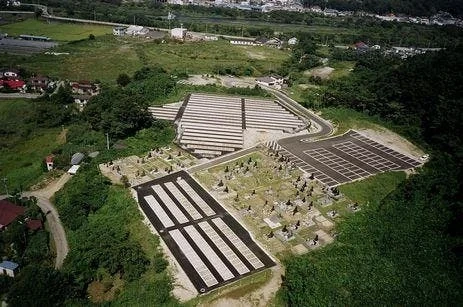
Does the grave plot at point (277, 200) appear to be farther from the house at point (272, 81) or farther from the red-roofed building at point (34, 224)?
the house at point (272, 81)

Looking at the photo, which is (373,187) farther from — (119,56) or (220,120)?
(119,56)

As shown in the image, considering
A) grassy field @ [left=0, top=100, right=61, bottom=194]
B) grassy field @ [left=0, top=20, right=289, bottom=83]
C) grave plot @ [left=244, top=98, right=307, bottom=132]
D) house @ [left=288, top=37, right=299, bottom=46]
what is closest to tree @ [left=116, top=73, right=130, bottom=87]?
grassy field @ [left=0, top=20, right=289, bottom=83]

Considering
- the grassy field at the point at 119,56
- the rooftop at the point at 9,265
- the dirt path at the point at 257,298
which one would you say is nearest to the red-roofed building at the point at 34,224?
the rooftop at the point at 9,265

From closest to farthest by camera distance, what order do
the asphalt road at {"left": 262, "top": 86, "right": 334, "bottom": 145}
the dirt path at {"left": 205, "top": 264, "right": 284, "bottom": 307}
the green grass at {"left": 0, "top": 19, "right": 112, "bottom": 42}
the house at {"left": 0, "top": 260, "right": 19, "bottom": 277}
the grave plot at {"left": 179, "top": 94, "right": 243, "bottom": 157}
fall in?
the dirt path at {"left": 205, "top": 264, "right": 284, "bottom": 307} → the house at {"left": 0, "top": 260, "right": 19, "bottom": 277} → the grave plot at {"left": 179, "top": 94, "right": 243, "bottom": 157} → the asphalt road at {"left": 262, "top": 86, "right": 334, "bottom": 145} → the green grass at {"left": 0, "top": 19, "right": 112, "bottom": 42}

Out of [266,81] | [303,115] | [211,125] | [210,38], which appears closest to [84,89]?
[211,125]

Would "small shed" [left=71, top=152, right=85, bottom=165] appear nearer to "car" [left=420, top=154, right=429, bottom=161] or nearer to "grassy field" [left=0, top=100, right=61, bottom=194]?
"grassy field" [left=0, top=100, right=61, bottom=194]

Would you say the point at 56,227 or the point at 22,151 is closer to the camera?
the point at 56,227

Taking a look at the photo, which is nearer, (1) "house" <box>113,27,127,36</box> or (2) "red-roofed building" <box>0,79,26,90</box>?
(2) "red-roofed building" <box>0,79,26,90</box>
